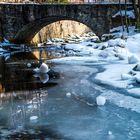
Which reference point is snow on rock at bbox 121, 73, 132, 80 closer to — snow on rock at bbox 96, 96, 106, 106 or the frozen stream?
the frozen stream

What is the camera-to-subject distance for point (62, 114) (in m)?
15.5

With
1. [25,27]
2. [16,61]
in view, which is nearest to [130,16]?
[25,27]

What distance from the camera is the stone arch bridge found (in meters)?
45.8

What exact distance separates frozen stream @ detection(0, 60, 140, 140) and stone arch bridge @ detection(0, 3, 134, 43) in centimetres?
2446

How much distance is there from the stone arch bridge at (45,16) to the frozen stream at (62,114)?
2446 cm

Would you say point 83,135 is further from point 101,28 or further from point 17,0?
point 17,0

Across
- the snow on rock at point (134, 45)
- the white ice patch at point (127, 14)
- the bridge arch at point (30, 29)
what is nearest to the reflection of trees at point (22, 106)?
the snow on rock at point (134, 45)

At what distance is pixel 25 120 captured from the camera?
48.5ft

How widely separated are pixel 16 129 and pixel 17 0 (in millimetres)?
48475

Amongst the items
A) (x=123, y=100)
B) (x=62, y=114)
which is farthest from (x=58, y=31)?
(x=62, y=114)

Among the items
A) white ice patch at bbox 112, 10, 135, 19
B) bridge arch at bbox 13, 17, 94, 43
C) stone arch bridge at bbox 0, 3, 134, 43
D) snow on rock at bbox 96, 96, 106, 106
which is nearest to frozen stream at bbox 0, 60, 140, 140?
snow on rock at bbox 96, 96, 106, 106

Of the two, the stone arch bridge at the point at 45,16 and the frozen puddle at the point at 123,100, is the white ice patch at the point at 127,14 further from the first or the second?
the frozen puddle at the point at 123,100

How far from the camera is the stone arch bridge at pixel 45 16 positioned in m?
45.8

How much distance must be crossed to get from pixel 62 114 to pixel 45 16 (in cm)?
3250
